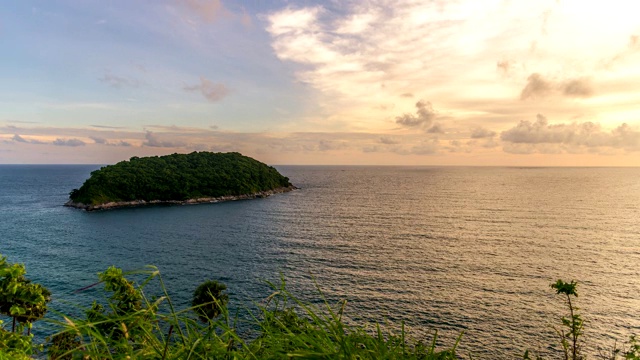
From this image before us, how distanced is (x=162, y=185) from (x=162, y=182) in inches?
115

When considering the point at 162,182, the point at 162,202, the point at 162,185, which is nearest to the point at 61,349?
the point at 162,202

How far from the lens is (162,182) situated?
16462 cm

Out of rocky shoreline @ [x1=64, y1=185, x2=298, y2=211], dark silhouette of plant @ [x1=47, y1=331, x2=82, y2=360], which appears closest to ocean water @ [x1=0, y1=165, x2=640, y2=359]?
rocky shoreline @ [x1=64, y1=185, x2=298, y2=211]

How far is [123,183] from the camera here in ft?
500

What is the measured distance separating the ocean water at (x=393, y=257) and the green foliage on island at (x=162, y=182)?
14398 millimetres

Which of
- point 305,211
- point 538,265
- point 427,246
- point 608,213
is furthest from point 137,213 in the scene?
point 608,213

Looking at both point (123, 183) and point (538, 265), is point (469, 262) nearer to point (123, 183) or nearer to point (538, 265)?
point (538, 265)

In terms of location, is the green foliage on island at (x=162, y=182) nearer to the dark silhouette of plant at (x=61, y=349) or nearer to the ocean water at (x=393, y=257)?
the ocean water at (x=393, y=257)

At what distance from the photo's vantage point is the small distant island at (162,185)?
478 feet

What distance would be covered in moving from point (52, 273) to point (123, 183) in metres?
90.7

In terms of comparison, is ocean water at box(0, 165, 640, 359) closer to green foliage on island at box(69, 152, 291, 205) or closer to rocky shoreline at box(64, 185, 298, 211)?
rocky shoreline at box(64, 185, 298, 211)

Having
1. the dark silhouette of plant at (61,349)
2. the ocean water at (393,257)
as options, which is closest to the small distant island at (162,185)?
the ocean water at (393,257)

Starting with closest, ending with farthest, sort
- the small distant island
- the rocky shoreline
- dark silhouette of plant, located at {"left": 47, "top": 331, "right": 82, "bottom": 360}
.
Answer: dark silhouette of plant, located at {"left": 47, "top": 331, "right": 82, "bottom": 360} → the rocky shoreline → the small distant island

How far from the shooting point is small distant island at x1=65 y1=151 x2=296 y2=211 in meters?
146
